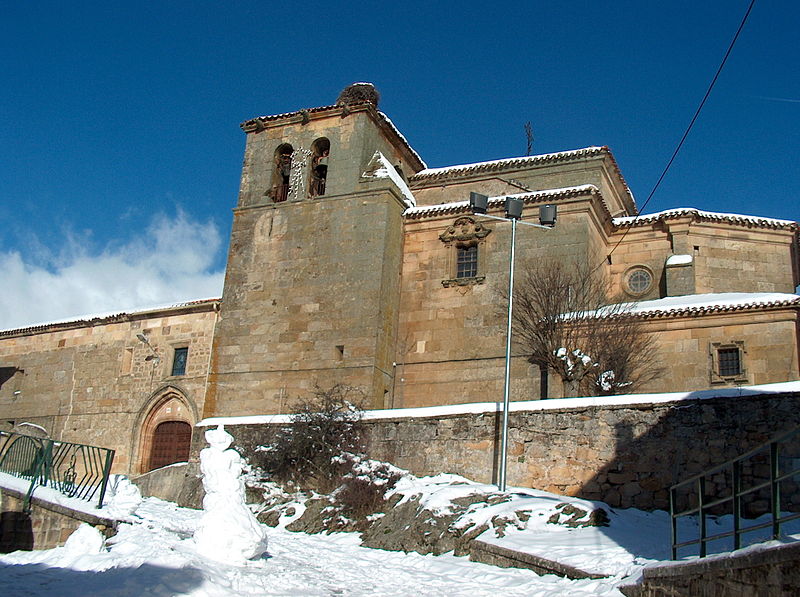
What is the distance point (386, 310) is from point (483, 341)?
111 inches

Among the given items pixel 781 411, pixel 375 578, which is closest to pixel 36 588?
pixel 375 578

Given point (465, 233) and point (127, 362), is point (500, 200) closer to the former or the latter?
point (465, 233)

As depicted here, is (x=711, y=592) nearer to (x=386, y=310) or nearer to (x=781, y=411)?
(x=781, y=411)

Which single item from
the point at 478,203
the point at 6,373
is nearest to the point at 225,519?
the point at 478,203

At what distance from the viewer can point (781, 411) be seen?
44.5 feet

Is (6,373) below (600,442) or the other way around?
the other way around

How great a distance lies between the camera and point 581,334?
21266 mm

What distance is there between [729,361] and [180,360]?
16565mm

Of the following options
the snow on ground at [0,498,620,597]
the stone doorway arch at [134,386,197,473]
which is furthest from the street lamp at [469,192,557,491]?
the stone doorway arch at [134,386,197,473]

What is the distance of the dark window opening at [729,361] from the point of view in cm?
2030

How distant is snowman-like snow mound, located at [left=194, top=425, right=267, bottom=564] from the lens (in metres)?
10.7

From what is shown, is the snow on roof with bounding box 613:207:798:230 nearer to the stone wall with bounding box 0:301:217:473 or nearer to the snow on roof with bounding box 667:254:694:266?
the snow on roof with bounding box 667:254:694:266

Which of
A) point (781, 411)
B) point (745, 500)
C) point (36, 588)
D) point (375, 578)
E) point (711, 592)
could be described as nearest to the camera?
point (711, 592)

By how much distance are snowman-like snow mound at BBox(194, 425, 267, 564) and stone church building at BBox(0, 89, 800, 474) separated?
37.9 feet
